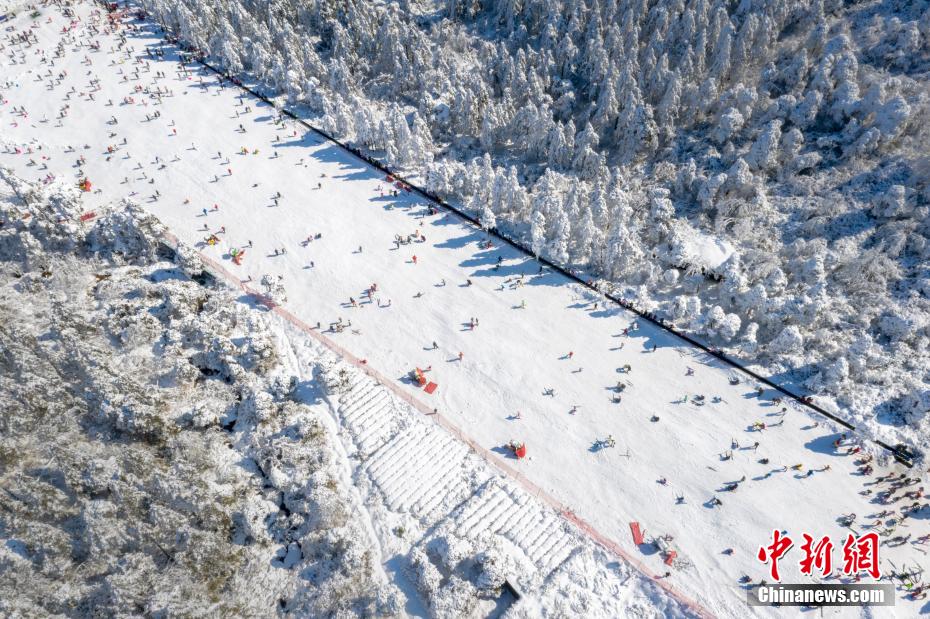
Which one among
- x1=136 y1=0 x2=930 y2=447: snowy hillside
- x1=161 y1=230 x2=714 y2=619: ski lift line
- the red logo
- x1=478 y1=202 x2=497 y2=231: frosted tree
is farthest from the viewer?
x1=478 y1=202 x2=497 y2=231: frosted tree

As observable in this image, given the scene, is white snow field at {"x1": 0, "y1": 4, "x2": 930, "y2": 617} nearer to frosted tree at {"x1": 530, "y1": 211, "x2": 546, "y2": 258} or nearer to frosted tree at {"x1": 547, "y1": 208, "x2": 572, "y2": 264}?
frosted tree at {"x1": 530, "y1": 211, "x2": 546, "y2": 258}

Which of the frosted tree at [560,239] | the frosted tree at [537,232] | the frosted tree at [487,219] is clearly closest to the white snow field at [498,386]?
the frosted tree at [487,219]

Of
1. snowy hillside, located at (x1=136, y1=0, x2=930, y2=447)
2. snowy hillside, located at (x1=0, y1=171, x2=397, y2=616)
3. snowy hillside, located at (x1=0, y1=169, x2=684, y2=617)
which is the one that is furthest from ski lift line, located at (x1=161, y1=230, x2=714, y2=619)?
snowy hillside, located at (x1=136, y1=0, x2=930, y2=447)

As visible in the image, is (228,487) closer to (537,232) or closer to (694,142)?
(537,232)

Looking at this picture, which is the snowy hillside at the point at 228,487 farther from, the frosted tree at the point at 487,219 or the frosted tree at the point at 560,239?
the frosted tree at the point at 560,239

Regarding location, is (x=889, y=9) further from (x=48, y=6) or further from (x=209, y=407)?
(x=48, y=6)

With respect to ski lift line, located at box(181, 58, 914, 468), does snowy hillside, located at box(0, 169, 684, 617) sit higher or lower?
lower
